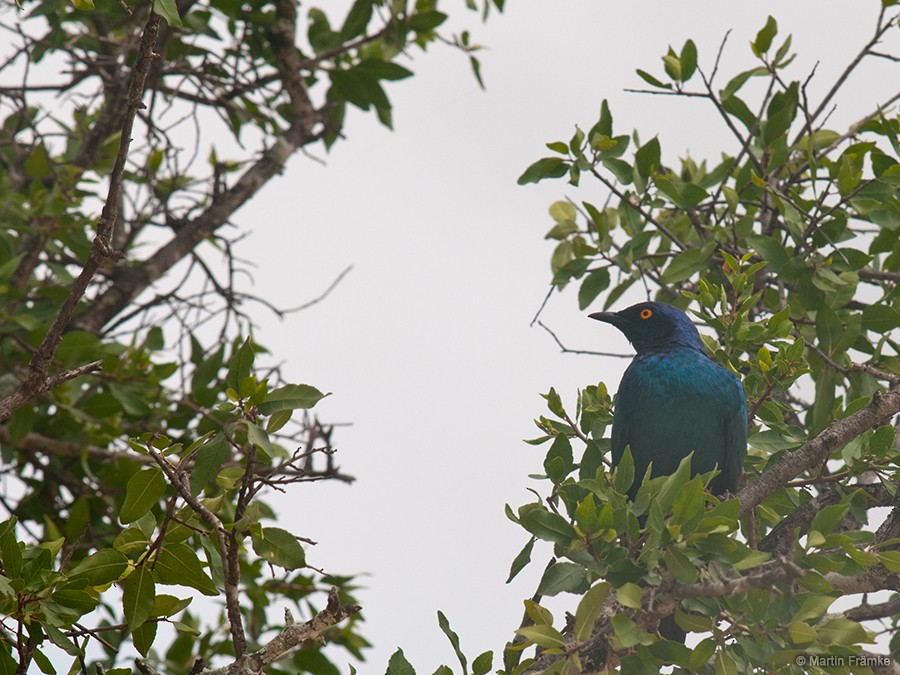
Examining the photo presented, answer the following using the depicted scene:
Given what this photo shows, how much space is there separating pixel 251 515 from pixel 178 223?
12.3 feet

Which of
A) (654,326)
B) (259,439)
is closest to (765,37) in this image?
(654,326)

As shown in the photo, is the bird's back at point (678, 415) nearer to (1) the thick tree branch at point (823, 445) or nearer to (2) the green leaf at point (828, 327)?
(2) the green leaf at point (828, 327)

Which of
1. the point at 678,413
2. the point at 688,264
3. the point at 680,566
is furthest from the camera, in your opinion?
the point at 678,413

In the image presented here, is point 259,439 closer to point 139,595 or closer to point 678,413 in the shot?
point 139,595

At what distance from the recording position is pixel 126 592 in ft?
9.39

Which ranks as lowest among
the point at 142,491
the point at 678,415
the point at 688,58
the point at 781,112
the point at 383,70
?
the point at 142,491

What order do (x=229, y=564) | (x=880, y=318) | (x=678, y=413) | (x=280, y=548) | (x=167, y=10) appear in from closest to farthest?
(x=167, y=10), (x=229, y=564), (x=280, y=548), (x=880, y=318), (x=678, y=413)

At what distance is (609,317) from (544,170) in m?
1.28

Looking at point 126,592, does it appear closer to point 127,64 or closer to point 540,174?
point 540,174

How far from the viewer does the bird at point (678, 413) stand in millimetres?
4590

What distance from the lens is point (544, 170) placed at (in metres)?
4.35

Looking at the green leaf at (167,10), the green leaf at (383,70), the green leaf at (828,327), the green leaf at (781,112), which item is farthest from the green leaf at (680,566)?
the green leaf at (383,70)

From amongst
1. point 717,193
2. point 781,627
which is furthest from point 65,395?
point 781,627

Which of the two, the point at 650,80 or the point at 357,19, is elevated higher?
the point at 357,19
